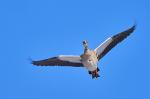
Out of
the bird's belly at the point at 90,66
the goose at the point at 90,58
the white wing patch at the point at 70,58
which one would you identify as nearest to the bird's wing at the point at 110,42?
the goose at the point at 90,58

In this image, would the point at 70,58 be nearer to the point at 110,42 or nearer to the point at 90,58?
the point at 90,58

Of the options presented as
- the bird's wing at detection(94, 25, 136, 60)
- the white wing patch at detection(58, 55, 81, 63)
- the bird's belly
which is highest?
the bird's wing at detection(94, 25, 136, 60)

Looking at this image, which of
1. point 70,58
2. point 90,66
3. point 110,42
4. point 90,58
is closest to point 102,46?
point 110,42

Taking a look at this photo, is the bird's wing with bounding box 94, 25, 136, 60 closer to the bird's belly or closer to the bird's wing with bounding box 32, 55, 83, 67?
the bird's belly

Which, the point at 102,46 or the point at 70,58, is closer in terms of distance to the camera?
the point at 70,58

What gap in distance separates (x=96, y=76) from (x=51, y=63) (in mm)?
5732

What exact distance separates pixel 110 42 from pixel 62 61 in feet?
16.4

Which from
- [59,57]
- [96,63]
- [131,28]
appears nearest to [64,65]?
[59,57]

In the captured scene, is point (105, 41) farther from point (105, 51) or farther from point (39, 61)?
point (39, 61)

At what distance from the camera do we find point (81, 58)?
144ft

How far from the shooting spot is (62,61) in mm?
46531

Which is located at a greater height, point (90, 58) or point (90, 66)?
point (90, 58)

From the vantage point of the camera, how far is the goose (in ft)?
143

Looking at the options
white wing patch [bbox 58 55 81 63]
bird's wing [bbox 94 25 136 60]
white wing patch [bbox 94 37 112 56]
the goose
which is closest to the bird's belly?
the goose
